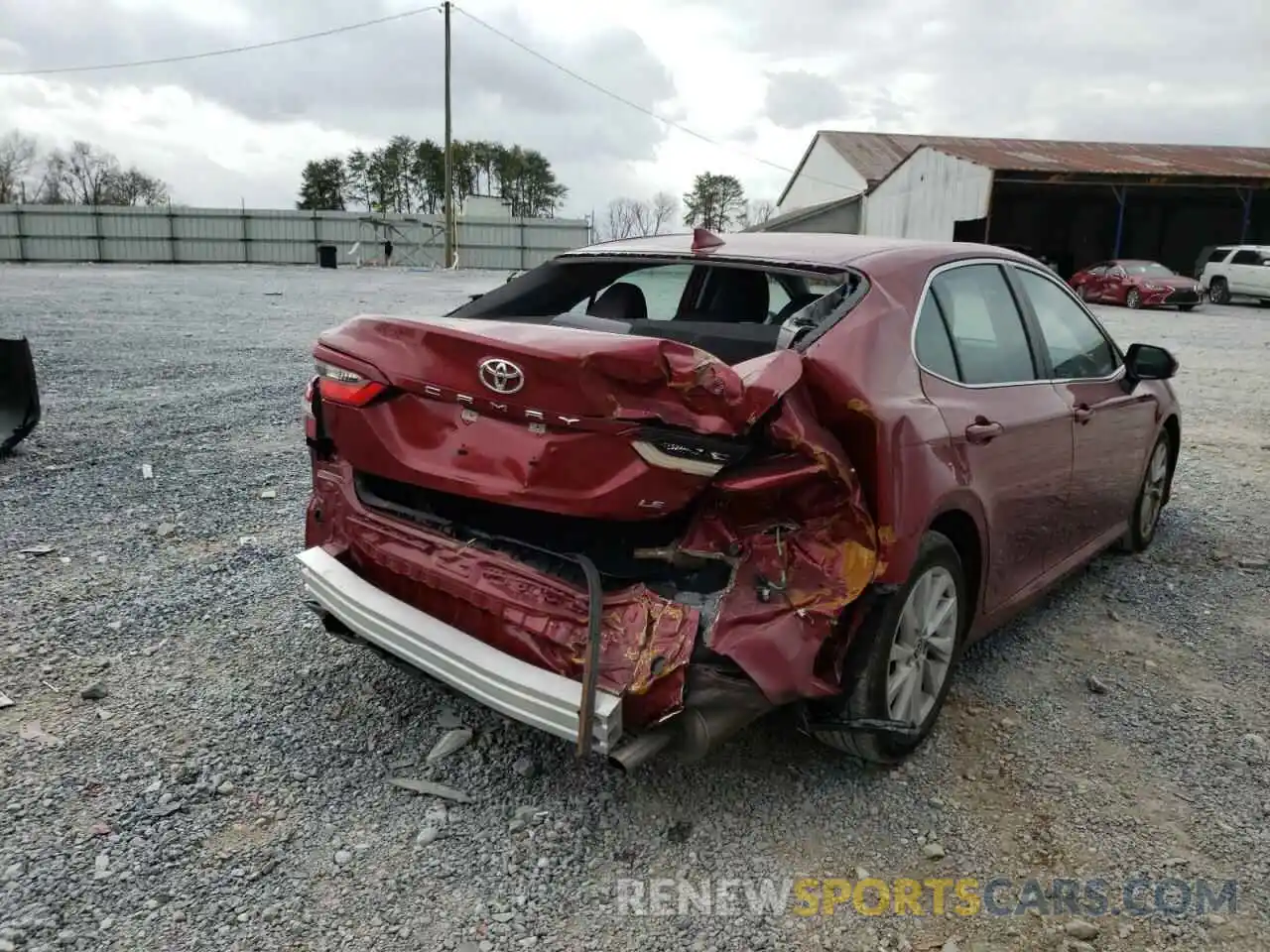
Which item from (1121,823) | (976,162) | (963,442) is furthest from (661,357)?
(976,162)

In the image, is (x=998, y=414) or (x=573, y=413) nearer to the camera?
(x=573, y=413)

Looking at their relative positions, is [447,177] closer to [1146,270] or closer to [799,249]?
[1146,270]

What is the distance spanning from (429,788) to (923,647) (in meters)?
1.53

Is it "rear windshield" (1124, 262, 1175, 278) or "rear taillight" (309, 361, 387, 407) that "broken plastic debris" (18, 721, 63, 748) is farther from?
"rear windshield" (1124, 262, 1175, 278)

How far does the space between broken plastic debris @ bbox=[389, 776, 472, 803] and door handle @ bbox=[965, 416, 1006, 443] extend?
1.85 meters

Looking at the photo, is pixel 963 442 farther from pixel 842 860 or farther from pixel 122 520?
pixel 122 520

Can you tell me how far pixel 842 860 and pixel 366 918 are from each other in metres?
1.21

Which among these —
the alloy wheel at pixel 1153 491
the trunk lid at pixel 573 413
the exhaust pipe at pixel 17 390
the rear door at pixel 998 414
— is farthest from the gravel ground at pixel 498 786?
the exhaust pipe at pixel 17 390

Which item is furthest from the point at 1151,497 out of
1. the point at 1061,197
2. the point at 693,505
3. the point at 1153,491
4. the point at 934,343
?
the point at 1061,197

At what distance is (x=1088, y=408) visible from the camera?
154 inches

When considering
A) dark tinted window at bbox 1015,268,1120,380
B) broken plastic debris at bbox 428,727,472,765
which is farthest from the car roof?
broken plastic debris at bbox 428,727,472,765

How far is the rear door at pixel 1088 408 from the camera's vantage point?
152 inches

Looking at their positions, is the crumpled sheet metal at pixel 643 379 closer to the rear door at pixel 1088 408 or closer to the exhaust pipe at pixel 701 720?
the exhaust pipe at pixel 701 720

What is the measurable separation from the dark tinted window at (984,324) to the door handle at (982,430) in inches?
6.2
